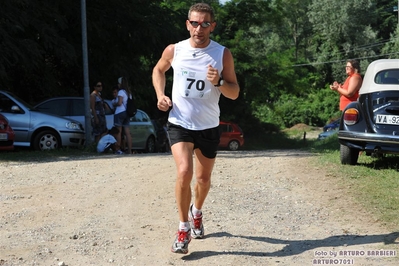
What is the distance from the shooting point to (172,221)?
7.85 metres

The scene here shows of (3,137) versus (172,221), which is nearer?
(172,221)

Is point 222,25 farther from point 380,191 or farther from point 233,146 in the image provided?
point 380,191

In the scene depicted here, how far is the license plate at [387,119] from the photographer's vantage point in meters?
10.9

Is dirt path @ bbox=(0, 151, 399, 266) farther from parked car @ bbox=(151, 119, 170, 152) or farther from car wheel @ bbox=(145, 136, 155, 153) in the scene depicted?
parked car @ bbox=(151, 119, 170, 152)

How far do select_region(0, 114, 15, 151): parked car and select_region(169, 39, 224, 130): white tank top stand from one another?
1036 centimetres

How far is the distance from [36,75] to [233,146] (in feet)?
44.9

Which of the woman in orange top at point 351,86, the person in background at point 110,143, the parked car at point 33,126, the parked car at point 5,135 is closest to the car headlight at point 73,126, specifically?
the parked car at point 33,126

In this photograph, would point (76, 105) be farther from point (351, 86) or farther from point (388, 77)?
point (388, 77)

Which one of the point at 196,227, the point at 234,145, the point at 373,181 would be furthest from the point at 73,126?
the point at 234,145

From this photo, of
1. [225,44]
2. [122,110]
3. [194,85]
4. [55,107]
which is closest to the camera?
[194,85]

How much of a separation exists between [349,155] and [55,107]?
10.2 m

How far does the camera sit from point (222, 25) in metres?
39.5

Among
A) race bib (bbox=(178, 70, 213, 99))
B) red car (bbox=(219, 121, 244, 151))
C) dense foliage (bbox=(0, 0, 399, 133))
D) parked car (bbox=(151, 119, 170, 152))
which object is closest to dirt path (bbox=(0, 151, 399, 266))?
race bib (bbox=(178, 70, 213, 99))

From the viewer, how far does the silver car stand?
19.6m
